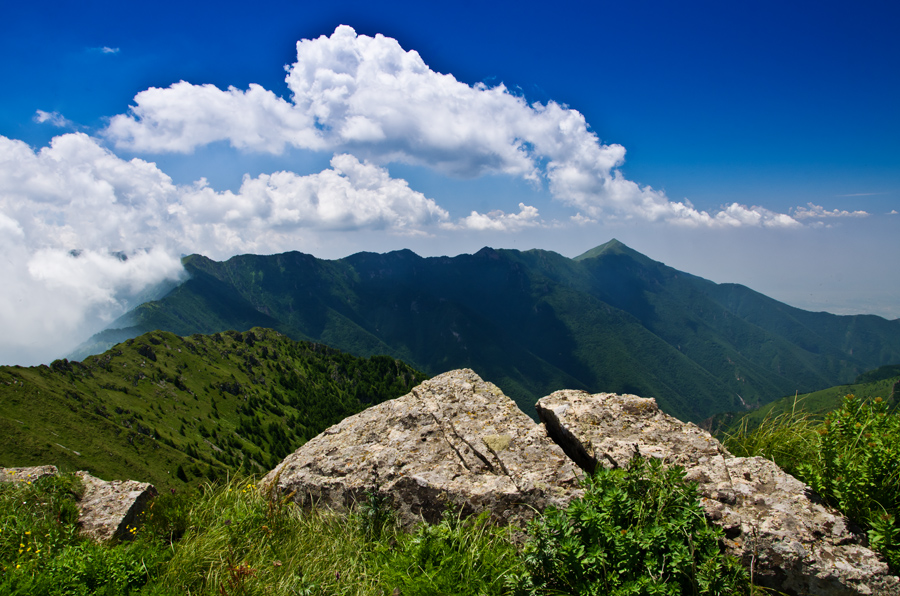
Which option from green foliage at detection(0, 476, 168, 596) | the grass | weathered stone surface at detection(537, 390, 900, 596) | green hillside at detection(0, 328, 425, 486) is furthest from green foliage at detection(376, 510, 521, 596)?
green hillside at detection(0, 328, 425, 486)

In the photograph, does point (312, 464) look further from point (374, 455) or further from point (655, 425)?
point (655, 425)

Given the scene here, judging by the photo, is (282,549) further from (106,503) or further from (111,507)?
(106,503)

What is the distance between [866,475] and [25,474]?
12.2m

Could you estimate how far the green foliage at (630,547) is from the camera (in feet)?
13.3

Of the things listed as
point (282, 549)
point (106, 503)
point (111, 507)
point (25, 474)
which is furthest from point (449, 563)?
point (25, 474)

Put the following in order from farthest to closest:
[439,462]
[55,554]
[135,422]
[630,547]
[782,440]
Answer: [135,422] → [782,440] → [439,462] → [55,554] → [630,547]

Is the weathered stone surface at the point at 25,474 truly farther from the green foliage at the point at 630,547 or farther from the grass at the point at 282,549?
the green foliage at the point at 630,547

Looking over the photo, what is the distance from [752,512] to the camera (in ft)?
17.1

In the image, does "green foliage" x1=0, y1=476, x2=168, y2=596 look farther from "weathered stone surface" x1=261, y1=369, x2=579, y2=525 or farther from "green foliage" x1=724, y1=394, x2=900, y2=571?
"green foliage" x1=724, y1=394, x2=900, y2=571

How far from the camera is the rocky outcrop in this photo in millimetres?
6004

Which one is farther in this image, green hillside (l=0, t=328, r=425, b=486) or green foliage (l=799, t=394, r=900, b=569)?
green hillside (l=0, t=328, r=425, b=486)

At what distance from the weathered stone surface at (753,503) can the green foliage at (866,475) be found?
20cm

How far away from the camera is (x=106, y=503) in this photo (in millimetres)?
6473

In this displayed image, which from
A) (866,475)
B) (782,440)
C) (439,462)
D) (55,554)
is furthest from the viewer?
(782,440)
